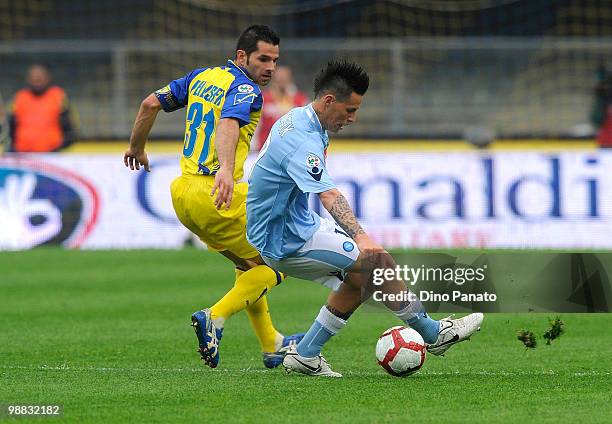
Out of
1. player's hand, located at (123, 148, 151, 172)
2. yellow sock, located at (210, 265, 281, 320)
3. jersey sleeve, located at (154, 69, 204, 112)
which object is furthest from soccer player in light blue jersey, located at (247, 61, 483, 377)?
player's hand, located at (123, 148, 151, 172)

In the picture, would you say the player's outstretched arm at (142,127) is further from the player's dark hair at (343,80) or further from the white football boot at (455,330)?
the white football boot at (455,330)

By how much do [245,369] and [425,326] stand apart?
1.26m

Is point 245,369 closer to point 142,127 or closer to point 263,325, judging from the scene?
point 263,325

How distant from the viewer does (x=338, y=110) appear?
24.4 ft

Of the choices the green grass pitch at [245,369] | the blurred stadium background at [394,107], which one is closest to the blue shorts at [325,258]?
the green grass pitch at [245,369]

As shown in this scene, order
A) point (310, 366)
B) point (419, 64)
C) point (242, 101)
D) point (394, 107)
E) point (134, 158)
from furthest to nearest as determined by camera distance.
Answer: point (394, 107)
point (419, 64)
point (134, 158)
point (242, 101)
point (310, 366)

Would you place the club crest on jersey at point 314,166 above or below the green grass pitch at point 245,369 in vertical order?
above

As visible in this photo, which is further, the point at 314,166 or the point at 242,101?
the point at 242,101

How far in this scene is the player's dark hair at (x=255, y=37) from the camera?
8.33m

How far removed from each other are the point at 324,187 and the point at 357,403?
1.21 m

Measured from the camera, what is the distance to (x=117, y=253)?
16.6m

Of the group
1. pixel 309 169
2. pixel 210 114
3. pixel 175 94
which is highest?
pixel 175 94

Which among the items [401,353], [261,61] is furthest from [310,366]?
[261,61]

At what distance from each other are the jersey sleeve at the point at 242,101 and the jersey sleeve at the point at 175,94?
0.57 m
